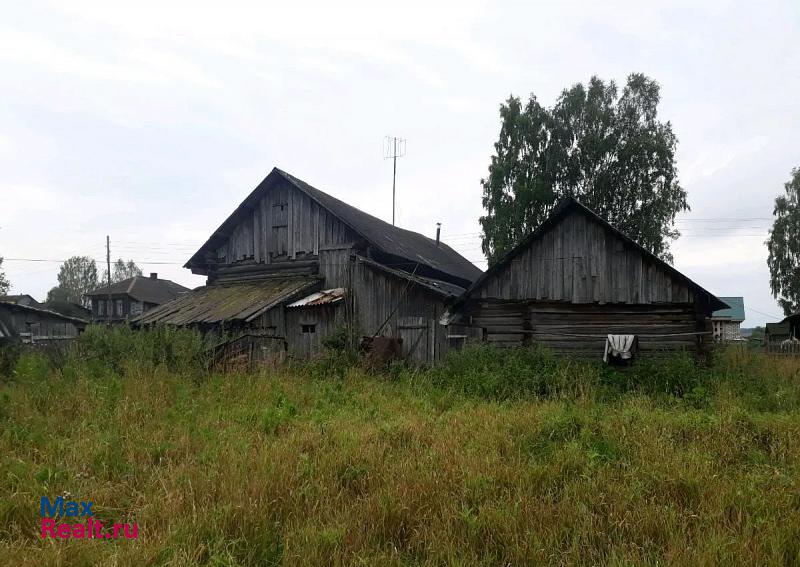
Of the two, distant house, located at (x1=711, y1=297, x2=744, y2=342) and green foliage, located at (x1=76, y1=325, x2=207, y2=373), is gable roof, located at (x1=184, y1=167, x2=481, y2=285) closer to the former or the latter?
green foliage, located at (x1=76, y1=325, x2=207, y2=373)

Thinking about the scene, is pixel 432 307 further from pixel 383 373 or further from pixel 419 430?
pixel 419 430

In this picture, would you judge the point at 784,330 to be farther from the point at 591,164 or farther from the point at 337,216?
the point at 337,216

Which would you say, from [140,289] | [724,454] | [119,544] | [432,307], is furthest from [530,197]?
[140,289]

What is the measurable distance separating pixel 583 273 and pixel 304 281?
32.0 ft

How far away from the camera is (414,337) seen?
14906 millimetres

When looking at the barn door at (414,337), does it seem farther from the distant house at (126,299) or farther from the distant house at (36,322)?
the distant house at (126,299)

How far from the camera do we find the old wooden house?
14992 millimetres

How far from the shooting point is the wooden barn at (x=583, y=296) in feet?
37.0

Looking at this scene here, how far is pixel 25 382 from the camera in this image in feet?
27.2

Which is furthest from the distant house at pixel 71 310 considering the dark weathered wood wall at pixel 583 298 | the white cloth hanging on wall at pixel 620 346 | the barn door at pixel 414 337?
the white cloth hanging on wall at pixel 620 346

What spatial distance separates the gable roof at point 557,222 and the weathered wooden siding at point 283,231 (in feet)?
20.6

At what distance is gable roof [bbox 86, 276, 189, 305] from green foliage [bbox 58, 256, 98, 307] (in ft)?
133

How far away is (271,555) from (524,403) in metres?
5.58

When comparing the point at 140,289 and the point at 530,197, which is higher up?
the point at 530,197
